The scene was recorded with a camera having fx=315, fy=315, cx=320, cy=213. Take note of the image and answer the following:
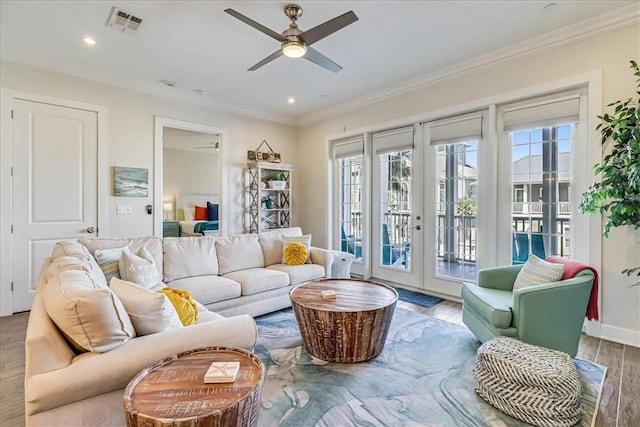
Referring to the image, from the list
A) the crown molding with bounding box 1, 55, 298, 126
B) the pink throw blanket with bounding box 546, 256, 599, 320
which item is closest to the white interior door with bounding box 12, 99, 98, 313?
the crown molding with bounding box 1, 55, 298, 126

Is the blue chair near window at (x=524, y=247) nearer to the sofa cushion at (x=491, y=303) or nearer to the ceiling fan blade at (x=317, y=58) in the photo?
the sofa cushion at (x=491, y=303)

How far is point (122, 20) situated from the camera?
2.82 meters

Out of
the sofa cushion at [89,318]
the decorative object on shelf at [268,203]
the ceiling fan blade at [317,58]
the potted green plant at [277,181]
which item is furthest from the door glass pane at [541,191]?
the sofa cushion at [89,318]

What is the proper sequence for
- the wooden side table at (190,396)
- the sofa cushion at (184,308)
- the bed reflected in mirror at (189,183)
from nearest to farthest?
the wooden side table at (190,396) → the sofa cushion at (184,308) → the bed reflected in mirror at (189,183)

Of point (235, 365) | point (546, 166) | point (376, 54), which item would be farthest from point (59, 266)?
point (546, 166)

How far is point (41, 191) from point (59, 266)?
2.48 metres

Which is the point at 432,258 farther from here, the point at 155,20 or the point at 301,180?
the point at 155,20

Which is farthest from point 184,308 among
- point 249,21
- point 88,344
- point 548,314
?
point 548,314

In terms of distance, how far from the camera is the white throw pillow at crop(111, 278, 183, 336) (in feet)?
5.04

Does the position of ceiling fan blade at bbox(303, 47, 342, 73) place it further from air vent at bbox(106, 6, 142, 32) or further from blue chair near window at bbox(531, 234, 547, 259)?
blue chair near window at bbox(531, 234, 547, 259)

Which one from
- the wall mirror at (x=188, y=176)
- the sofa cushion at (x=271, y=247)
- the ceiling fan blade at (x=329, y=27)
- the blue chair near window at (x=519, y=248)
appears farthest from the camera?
the wall mirror at (x=188, y=176)

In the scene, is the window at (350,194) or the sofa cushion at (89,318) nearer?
the sofa cushion at (89,318)

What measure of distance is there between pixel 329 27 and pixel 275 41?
112 centimetres

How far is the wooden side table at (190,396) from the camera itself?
1.07m
